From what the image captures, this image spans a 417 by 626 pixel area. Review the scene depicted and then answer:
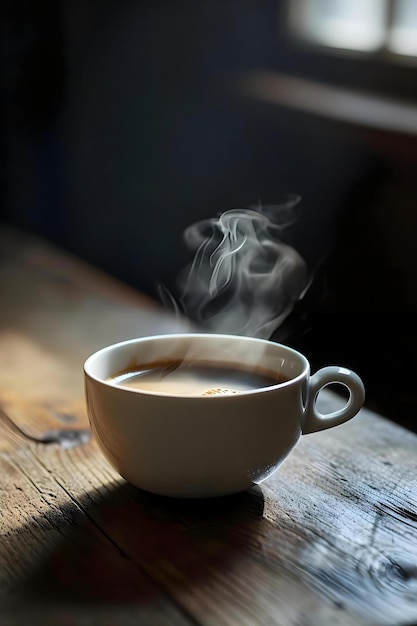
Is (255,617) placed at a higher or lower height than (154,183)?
higher

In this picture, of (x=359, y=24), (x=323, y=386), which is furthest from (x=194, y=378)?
(x=359, y=24)

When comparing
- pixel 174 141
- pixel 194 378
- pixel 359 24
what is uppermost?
pixel 359 24

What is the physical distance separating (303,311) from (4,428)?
4.07ft

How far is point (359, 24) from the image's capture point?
3.14 metres

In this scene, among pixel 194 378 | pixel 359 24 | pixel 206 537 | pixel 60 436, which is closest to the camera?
pixel 206 537

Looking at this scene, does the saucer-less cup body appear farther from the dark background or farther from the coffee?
the dark background

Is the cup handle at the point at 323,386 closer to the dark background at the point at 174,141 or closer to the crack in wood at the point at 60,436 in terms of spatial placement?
Result: the crack in wood at the point at 60,436

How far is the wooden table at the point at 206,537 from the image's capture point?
21.4 inches

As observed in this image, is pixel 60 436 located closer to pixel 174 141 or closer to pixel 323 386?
pixel 323 386

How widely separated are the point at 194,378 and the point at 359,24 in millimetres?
2710

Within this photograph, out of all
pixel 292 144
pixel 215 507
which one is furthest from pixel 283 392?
pixel 292 144

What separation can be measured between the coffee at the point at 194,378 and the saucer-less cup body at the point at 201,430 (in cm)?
4

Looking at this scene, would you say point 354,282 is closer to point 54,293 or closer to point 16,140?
point 54,293

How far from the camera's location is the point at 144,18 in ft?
10.4
